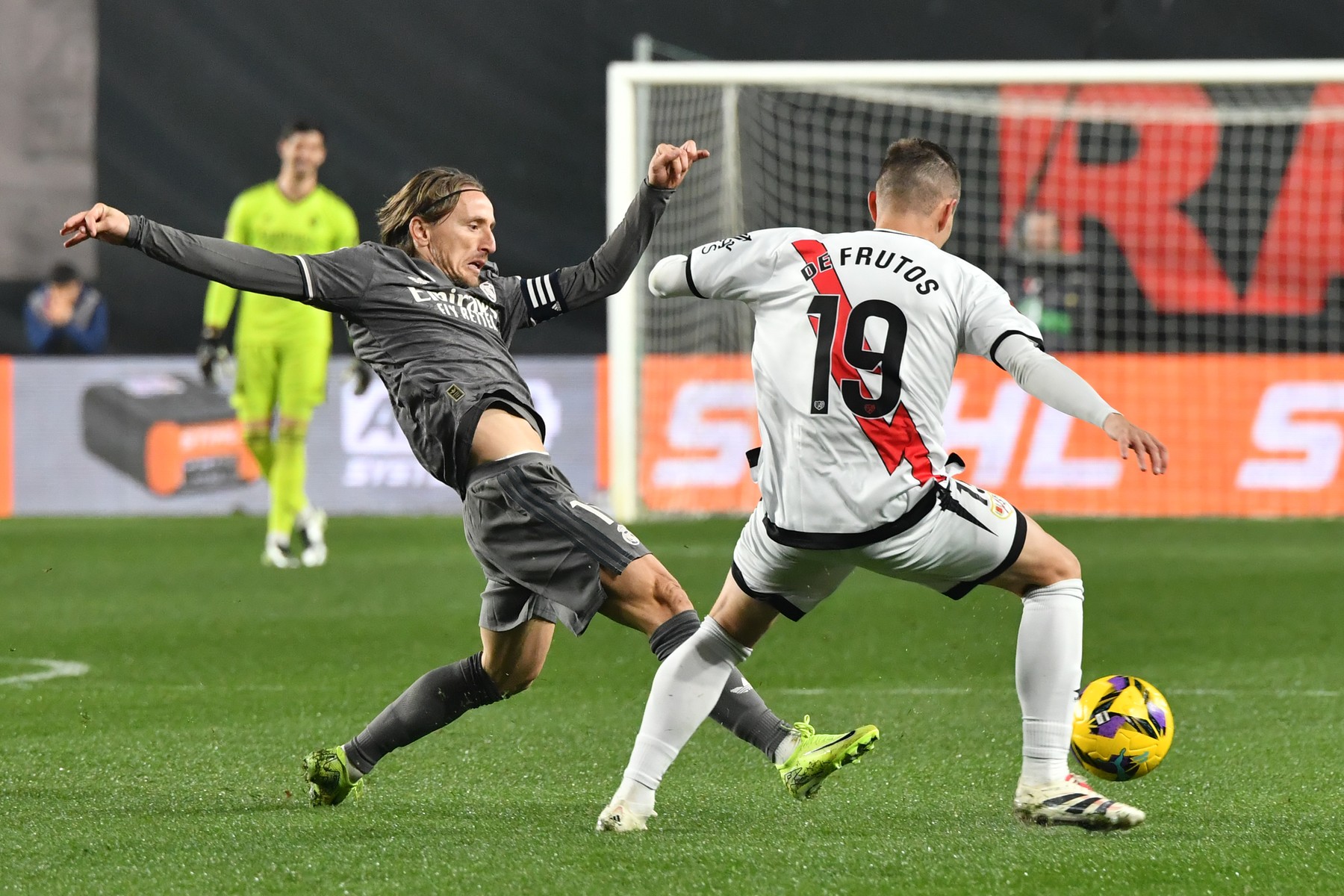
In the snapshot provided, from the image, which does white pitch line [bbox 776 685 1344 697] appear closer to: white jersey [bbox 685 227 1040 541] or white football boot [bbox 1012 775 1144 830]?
white football boot [bbox 1012 775 1144 830]

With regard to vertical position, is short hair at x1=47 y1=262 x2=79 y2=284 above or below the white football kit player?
above

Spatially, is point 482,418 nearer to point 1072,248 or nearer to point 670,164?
point 670,164

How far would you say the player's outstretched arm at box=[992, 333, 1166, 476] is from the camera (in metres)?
3.47

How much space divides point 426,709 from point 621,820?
70 centimetres

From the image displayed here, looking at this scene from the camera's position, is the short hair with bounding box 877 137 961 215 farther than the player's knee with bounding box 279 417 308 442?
No

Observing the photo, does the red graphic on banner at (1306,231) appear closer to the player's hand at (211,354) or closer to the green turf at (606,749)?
the green turf at (606,749)

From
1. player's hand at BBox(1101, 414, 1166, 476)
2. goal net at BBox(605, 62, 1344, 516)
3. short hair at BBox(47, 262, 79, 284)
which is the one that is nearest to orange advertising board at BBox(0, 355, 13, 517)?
short hair at BBox(47, 262, 79, 284)

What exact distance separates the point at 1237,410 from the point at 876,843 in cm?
1015

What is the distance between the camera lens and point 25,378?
14008 millimetres

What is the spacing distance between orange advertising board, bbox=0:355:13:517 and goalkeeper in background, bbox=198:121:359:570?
4.43 meters

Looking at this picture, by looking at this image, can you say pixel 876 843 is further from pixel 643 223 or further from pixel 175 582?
pixel 175 582

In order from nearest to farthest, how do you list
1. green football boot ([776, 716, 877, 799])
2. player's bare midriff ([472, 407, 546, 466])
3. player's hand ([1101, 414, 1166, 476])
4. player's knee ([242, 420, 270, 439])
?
player's hand ([1101, 414, 1166, 476])
green football boot ([776, 716, 877, 799])
player's bare midriff ([472, 407, 546, 466])
player's knee ([242, 420, 270, 439])

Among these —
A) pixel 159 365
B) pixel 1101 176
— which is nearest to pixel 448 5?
pixel 159 365

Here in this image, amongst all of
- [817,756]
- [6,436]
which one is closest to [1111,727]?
[817,756]
